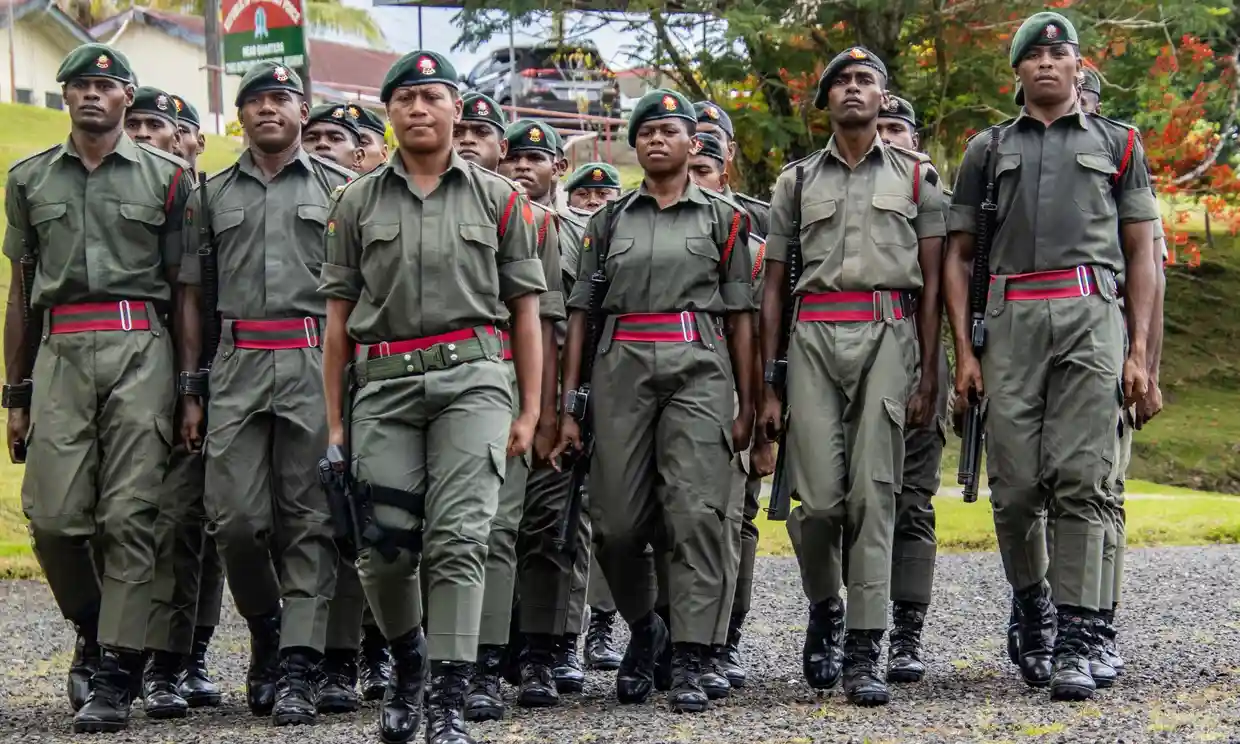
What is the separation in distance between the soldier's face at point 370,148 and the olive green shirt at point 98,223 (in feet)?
5.80

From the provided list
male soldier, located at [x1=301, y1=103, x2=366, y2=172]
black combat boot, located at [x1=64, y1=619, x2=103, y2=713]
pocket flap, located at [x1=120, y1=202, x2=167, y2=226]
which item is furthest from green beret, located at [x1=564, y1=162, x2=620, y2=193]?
black combat boot, located at [x1=64, y1=619, x2=103, y2=713]

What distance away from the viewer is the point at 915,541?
7.93m

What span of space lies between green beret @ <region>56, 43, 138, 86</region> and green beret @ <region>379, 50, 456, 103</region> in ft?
5.25

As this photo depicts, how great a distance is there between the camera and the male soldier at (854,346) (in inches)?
281

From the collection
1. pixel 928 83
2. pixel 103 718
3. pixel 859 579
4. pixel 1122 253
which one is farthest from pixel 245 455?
pixel 928 83

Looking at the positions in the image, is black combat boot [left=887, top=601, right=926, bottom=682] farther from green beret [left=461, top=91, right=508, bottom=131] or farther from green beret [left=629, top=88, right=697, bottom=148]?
green beret [left=461, top=91, right=508, bottom=131]

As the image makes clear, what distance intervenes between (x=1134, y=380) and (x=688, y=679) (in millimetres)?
2125

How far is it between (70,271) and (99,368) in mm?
419

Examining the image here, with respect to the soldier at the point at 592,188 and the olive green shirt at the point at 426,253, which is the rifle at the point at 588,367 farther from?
the soldier at the point at 592,188

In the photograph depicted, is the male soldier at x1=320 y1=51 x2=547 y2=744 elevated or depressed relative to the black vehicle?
depressed

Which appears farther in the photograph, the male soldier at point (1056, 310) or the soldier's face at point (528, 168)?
the soldier's face at point (528, 168)

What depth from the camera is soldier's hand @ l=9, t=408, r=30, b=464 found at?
759cm

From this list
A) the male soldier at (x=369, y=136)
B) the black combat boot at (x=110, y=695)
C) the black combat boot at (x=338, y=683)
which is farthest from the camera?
the male soldier at (x=369, y=136)

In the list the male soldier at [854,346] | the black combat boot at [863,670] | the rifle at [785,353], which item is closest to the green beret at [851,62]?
the male soldier at [854,346]
